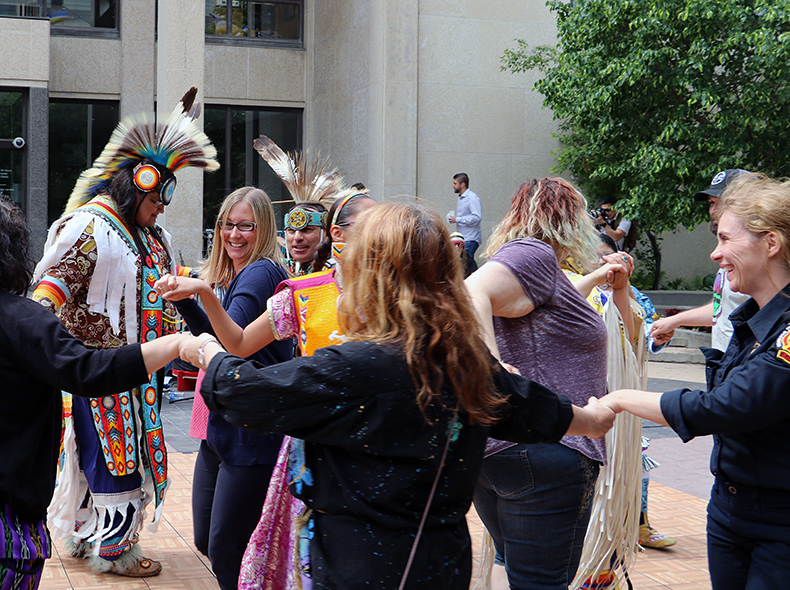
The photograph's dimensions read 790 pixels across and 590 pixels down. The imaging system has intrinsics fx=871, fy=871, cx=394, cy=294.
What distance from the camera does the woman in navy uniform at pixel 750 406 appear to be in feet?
7.85

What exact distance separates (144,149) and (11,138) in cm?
1233

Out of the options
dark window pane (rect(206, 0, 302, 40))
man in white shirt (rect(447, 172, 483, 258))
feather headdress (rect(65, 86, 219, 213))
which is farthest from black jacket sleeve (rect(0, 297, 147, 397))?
dark window pane (rect(206, 0, 302, 40))

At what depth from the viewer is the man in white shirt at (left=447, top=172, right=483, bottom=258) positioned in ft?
49.1

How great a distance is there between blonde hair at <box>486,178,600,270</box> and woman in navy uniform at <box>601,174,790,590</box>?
566 mm

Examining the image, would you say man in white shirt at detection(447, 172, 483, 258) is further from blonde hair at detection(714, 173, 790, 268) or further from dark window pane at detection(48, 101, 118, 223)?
blonde hair at detection(714, 173, 790, 268)

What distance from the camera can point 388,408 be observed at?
1.95 metres

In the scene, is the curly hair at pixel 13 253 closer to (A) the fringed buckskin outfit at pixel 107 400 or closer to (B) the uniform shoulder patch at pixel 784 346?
(A) the fringed buckskin outfit at pixel 107 400

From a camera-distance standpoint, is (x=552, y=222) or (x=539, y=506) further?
(x=552, y=222)

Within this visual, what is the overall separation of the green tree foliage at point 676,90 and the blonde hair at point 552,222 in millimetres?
10313

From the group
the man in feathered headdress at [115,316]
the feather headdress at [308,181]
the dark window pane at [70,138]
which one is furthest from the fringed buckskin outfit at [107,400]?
the dark window pane at [70,138]

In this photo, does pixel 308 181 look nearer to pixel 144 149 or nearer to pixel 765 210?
pixel 144 149

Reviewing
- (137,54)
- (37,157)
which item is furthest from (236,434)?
→ (137,54)

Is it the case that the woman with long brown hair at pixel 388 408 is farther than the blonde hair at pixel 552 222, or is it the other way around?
the blonde hair at pixel 552 222

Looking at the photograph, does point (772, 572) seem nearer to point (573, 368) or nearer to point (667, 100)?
point (573, 368)
